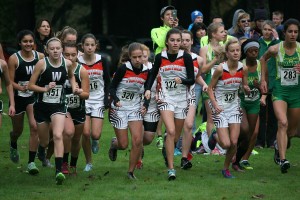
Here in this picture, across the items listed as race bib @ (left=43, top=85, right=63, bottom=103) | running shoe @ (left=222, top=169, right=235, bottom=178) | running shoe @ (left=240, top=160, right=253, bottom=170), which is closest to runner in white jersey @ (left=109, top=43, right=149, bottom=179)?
race bib @ (left=43, top=85, right=63, bottom=103)

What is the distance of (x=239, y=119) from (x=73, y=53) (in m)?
2.52

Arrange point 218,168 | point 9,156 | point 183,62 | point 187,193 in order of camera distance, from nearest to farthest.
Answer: point 187,193 → point 183,62 → point 218,168 → point 9,156

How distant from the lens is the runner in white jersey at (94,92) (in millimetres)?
14289

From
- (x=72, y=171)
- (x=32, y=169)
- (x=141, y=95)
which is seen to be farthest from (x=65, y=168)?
(x=141, y=95)

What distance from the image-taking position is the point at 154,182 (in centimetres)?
1319

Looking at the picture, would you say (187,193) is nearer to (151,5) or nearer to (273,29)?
(273,29)

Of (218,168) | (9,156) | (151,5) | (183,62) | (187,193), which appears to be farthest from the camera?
(151,5)

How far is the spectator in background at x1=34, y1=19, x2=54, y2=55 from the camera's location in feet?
51.4

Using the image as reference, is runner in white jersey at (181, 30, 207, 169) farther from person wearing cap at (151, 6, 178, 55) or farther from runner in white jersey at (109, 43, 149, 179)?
person wearing cap at (151, 6, 178, 55)

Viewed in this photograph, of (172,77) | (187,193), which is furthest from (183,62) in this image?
(187,193)

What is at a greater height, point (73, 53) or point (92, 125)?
point (73, 53)

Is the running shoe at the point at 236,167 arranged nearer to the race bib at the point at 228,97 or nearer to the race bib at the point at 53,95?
the race bib at the point at 228,97

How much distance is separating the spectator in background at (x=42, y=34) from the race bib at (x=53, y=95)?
2552 millimetres

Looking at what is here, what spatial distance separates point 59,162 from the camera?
12891mm
